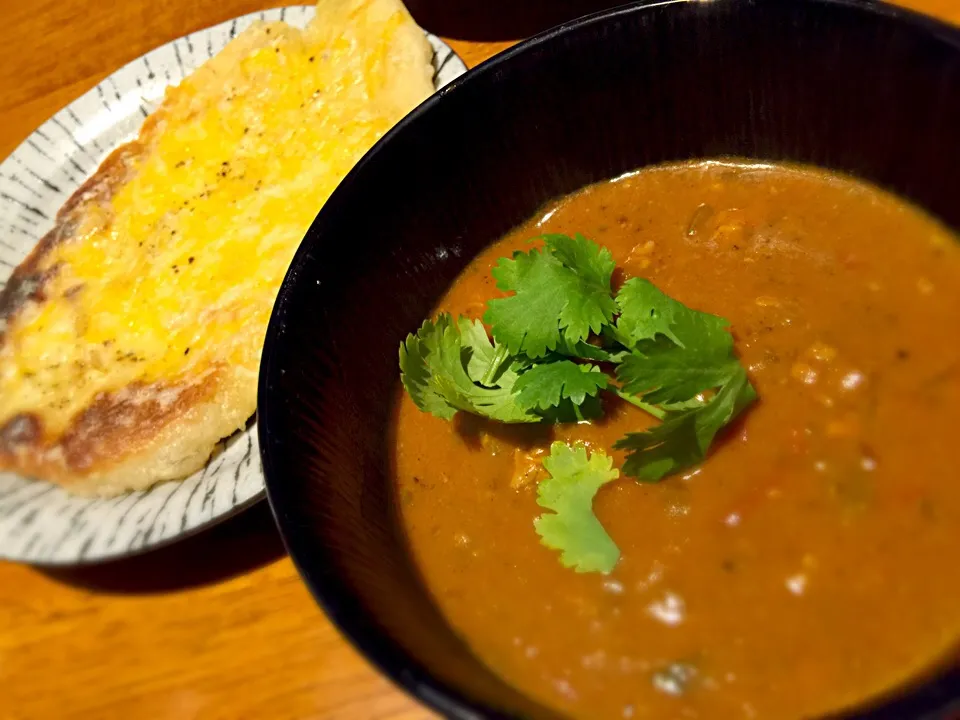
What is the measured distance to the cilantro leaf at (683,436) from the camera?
1191 mm

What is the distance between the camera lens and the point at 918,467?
3.80 feet

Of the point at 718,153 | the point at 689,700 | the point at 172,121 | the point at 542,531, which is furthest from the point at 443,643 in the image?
the point at 172,121

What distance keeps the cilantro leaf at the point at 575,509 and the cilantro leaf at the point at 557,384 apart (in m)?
0.08

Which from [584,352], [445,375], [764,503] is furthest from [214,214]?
[764,503]

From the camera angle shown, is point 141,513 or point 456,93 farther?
point 141,513

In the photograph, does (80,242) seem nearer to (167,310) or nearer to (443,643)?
(167,310)

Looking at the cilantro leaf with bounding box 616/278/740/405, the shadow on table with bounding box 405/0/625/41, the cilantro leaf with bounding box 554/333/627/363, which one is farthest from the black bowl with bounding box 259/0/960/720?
the shadow on table with bounding box 405/0/625/41

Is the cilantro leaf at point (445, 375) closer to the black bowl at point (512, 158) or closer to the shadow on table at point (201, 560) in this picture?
the black bowl at point (512, 158)

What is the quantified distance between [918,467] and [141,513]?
1389mm

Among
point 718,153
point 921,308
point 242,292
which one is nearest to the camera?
point 921,308

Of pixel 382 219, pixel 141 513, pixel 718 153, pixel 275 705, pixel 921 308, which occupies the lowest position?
pixel 275 705

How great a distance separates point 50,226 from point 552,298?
1698mm

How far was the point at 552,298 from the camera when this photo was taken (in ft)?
4.37

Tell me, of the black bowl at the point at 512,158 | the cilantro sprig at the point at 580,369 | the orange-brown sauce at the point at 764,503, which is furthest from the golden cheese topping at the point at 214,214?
the orange-brown sauce at the point at 764,503
